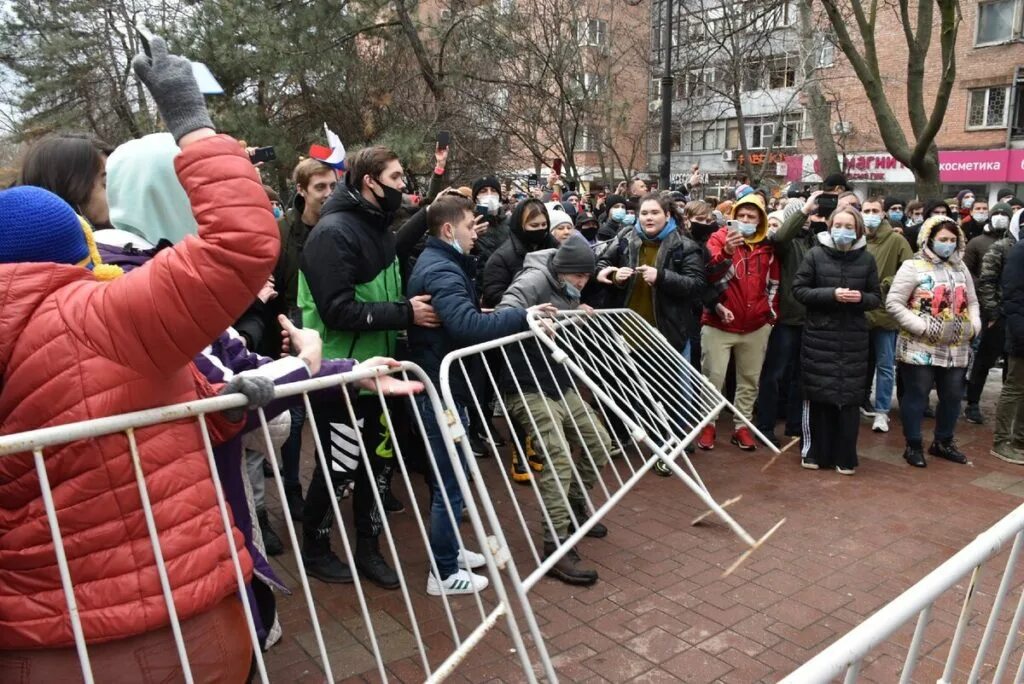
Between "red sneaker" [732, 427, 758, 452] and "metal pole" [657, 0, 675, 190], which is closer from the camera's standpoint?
"red sneaker" [732, 427, 758, 452]

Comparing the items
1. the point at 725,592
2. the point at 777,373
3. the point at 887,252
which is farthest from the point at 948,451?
the point at 725,592

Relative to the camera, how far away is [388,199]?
12.6 feet

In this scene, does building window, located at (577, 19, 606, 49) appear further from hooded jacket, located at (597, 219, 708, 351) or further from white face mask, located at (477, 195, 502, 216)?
hooded jacket, located at (597, 219, 708, 351)

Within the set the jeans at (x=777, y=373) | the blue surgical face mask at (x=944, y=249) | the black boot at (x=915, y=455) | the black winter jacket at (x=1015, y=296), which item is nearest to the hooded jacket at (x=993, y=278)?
the black winter jacket at (x=1015, y=296)

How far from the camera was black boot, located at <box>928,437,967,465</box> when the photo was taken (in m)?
6.00

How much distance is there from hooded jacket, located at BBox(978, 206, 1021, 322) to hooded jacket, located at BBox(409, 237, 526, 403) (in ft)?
16.0

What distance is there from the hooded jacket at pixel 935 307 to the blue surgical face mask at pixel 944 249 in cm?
4

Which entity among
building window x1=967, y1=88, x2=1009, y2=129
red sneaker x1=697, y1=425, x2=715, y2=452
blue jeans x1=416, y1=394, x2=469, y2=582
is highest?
building window x1=967, y1=88, x2=1009, y2=129

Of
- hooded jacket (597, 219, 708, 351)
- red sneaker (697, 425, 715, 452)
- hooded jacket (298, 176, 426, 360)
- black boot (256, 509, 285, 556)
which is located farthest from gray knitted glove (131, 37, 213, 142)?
red sneaker (697, 425, 715, 452)

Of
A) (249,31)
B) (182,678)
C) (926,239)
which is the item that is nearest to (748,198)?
(926,239)

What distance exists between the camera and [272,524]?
4.68m

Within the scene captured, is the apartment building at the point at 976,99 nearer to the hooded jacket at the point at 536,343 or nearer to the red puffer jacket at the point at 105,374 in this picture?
the hooded jacket at the point at 536,343

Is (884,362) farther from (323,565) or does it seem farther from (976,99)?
(976,99)

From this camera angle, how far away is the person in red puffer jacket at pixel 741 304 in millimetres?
5961
